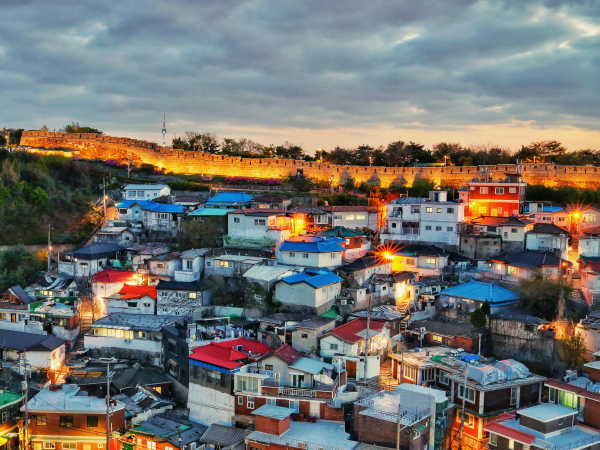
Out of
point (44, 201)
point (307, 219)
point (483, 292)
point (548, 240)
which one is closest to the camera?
point (483, 292)

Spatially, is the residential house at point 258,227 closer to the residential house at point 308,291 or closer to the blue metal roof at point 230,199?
the blue metal roof at point 230,199

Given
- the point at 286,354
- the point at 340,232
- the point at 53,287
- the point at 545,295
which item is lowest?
the point at 286,354

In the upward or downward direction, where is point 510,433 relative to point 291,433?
upward

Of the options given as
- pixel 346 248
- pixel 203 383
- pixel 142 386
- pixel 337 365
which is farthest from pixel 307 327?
pixel 346 248

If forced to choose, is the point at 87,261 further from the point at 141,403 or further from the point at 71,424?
the point at 71,424

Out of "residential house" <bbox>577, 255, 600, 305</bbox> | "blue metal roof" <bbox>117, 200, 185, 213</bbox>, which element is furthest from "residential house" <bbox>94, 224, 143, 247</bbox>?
"residential house" <bbox>577, 255, 600, 305</bbox>

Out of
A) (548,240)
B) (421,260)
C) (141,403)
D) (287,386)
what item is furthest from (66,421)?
(548,240)
